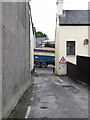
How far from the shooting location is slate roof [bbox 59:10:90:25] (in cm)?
4301

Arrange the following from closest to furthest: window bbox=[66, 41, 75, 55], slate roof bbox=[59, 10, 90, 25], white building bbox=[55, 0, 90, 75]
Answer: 1. white building bbox=[55, 0, 90, 75]
2. window bbox=[66, 41, 75, 55]
3. slate roof bbox=[59, 10, 90, 25]

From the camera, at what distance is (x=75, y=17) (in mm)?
44406

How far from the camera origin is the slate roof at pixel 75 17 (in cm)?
4301

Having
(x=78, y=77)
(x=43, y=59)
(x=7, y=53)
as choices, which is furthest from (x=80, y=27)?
(x=7, y=53)

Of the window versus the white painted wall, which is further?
the window

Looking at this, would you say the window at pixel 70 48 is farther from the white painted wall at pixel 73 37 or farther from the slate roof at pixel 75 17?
the slate roof at pixel 75 17

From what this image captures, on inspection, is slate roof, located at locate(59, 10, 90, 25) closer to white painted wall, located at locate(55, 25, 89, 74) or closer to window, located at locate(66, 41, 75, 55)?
white painted wall, located at locate(55, 25, 89, 74)

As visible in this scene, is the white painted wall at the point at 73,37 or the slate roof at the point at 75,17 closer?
the white painted wall at the point at 73,37

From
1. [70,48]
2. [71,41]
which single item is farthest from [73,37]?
[70,48]

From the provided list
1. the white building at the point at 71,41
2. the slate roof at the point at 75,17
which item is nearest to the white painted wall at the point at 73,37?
the white building at the point at 71,41

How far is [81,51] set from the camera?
1672 inches

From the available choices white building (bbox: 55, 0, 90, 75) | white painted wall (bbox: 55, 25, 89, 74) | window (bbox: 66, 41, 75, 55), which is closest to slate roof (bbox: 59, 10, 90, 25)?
white building (bbox: 55, 0, 90, 75)

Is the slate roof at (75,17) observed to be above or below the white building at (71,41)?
above

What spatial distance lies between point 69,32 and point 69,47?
5.90 ft
